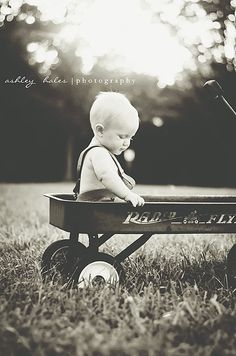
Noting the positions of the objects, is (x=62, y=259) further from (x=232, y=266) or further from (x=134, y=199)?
(x=232, y=266)

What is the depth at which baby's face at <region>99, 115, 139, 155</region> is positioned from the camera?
10.4 ft

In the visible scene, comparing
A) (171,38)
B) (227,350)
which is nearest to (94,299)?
(227,350)

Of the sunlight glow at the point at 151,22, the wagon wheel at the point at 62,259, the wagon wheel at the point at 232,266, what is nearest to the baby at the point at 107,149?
the wagon wheel at the point at 62,259

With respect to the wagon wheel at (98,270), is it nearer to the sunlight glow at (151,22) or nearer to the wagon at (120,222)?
the wagon at (120,222)

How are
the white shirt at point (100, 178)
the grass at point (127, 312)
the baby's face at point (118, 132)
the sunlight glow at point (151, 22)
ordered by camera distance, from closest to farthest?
the grass at point (127, 312) < the white shirt at point (100, 178) < the baby's face at point (118, 132) < the sunlight glow at point (151, 22)

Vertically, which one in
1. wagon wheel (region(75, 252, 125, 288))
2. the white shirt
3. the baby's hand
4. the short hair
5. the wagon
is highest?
the short hair

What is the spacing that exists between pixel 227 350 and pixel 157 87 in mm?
16733

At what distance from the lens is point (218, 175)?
2008 cm

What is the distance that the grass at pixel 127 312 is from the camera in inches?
84.3

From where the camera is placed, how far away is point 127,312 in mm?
2646

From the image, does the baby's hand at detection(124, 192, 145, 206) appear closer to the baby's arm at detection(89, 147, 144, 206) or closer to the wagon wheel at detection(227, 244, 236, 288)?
the baby's arm at detection(89, 147, 144, 206)

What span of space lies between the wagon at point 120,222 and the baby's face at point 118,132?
47 centimetres

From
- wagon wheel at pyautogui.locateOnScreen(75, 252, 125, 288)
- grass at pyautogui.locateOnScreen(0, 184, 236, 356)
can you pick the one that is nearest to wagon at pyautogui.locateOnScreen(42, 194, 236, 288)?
wagon wheel at pyautogui.locateOnScreen(75, 252, 125, 288)

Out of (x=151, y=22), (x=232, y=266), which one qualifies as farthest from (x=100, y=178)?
(x=151, y=22)
